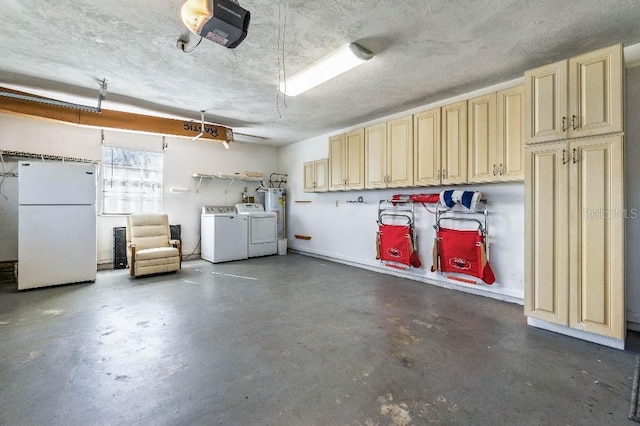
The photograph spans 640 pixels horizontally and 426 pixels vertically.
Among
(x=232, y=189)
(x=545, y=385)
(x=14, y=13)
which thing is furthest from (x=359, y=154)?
(x=14, y=13)

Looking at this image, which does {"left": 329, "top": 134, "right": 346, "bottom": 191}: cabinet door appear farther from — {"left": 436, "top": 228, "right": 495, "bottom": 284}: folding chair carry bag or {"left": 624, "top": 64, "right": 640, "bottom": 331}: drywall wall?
{"left": 624, "top": 64, "right": 640, "bottom": 331}: drywall wall

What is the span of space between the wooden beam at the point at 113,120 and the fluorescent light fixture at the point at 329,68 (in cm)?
217

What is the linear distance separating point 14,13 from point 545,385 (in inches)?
188

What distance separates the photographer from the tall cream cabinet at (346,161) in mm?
4934

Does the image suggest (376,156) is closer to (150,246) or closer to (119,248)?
(150,246)

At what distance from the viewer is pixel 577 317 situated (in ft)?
7.88

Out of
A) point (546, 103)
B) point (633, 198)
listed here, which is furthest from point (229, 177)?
point (633, 198)

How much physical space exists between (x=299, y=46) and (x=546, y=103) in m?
2.38

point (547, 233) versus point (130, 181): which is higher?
point (130, 181)

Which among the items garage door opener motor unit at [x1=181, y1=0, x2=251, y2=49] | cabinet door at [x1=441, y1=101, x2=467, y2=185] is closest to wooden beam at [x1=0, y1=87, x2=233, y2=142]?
garage door opener motor unit at [x1=181, y1=0, x2=251, y2=49]

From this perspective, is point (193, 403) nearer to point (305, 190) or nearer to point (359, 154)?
point (359, 154)

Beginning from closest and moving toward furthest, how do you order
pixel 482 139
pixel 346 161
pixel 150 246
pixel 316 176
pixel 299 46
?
pixel 299 46
pixel 482 139
pixel 150 246
pixel 346 161
pixel 316 176

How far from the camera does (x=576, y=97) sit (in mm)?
2420

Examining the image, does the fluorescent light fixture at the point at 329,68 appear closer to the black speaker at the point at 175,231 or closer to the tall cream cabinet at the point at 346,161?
the tall cream cabinet at the point at 346,161
